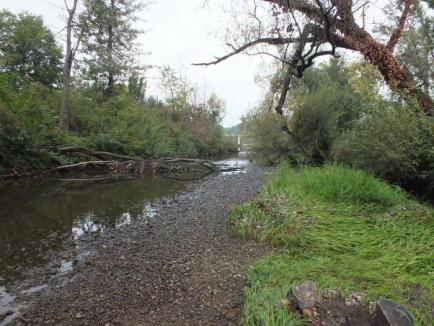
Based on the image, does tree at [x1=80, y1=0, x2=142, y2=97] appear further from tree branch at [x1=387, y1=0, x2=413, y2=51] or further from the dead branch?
tree branch at [x1=387, y1=0, x2=413, y2=51]

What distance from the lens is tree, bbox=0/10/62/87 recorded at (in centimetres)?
1755

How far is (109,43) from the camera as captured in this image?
1916 centimetres

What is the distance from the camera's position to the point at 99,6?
17500 millimetres

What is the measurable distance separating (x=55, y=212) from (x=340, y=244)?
581cm

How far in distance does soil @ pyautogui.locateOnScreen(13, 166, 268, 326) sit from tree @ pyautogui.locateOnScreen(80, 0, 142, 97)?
16.9 meters

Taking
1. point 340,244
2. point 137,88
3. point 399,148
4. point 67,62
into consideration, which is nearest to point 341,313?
point 340,244

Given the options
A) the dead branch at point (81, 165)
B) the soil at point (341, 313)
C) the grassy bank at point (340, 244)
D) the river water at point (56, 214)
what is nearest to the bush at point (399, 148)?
the grassy bank at point (340, 244)

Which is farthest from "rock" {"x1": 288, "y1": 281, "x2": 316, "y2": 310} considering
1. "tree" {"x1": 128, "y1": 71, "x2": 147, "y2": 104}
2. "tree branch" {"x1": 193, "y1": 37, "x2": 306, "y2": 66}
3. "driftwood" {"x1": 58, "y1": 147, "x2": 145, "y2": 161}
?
"tree" {"x1": 128, "y1": 71, "x2": 147, "y2": 104}

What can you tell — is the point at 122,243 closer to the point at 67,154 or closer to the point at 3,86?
the point at 67,154

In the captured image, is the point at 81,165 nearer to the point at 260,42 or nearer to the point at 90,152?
the point at 90,152

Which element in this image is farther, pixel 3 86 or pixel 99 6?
pixel 99 6

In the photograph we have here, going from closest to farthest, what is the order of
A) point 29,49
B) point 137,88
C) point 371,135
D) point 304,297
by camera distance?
point 304,297 → point 371,135 → point 29,49 → point 137,88

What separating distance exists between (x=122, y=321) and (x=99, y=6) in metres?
20.2

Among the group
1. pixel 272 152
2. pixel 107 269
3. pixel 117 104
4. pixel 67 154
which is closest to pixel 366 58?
pixel 272 152
